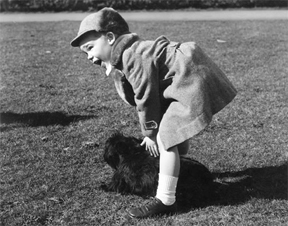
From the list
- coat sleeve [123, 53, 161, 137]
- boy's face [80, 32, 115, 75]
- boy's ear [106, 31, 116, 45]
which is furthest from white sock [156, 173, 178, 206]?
boy's ear [106, 31, 116, 45]

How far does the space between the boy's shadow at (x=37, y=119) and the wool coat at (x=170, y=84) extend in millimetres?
2313

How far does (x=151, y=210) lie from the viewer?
11.4 feet

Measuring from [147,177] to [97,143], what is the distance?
1.37 m

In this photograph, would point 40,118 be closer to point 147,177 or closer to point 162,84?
point 147,177

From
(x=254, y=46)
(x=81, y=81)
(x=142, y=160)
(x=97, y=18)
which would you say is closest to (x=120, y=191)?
(x=142, y=160)

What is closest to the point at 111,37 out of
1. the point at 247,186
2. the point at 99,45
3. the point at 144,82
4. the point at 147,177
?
the point at 99,45

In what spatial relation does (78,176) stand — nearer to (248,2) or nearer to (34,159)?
(34,159)

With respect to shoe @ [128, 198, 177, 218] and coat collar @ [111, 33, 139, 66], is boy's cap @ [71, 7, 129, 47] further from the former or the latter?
shoe @ [128, 198, 177, 218]

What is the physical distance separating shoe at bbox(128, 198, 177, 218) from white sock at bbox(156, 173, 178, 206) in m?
0.03

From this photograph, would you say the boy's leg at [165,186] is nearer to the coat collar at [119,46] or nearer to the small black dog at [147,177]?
the small black dog at [147,177]

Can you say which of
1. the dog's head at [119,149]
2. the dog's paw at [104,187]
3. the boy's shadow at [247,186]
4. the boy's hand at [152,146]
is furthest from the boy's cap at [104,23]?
the boy's shadow at [247,186]

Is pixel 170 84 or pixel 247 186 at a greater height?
pixel 170 84

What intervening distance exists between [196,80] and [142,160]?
0.81 meters

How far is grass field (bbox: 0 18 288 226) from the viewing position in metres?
3.57
